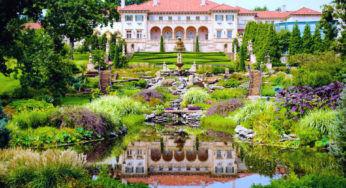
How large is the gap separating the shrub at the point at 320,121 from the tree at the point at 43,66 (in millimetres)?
11240

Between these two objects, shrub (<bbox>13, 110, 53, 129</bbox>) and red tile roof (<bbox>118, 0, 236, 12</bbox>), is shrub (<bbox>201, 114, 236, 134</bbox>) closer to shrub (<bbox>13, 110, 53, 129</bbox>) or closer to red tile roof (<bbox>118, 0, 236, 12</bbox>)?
shrub (<bbox>13, 110, 53, 129</bbox>)

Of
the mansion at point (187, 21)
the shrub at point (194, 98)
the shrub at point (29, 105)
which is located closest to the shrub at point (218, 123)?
the shrub at point (194, 98)

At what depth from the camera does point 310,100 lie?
11.5 metres

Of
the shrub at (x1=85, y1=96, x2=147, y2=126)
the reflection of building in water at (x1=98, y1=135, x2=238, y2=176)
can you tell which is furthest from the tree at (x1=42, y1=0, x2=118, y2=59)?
the reflection of building in water at (x1=98, y1=135, x2=238, y2=176)

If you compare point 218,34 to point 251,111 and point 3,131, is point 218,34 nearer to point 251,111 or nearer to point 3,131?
point 251,111

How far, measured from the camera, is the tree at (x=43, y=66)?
15529 mm

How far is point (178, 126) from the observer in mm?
14766

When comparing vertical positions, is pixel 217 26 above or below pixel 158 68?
above

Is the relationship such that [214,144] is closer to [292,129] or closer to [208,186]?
[292,129]

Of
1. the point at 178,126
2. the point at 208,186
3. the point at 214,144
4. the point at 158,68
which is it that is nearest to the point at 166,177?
the point at 208,186

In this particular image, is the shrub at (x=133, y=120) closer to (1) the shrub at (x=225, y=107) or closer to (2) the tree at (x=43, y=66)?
(1) the shrub at (x=225, y=107)

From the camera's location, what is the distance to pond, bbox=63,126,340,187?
6.98 m

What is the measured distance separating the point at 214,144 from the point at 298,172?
3.43m

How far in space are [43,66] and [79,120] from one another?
20.0ft
